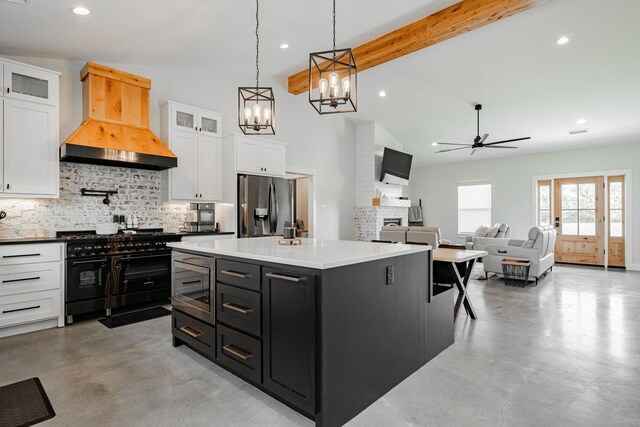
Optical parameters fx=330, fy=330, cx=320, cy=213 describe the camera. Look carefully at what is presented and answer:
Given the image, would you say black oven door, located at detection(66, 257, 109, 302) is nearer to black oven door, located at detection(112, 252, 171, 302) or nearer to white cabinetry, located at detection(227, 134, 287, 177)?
black oven door, located at detection(112, 252, 171, 302)

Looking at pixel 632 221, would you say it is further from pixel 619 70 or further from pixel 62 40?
pixel 62 40

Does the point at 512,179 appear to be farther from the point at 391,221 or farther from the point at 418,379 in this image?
the point at 418,379

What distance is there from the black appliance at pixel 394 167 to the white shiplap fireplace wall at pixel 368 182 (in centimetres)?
19

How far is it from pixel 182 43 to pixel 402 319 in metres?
4.07

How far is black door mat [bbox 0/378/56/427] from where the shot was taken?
6.28ft

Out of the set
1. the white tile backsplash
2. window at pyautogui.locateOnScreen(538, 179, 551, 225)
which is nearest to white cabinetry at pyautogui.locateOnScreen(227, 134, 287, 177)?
the white tile backsplash

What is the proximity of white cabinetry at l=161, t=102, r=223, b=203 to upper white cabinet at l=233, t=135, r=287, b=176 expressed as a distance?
34 centimetres

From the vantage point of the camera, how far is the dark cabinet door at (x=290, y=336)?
177cm

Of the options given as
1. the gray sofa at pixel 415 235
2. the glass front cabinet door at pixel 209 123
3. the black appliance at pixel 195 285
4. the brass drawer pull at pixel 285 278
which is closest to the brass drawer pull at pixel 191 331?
the black appliance at pixel 195 285

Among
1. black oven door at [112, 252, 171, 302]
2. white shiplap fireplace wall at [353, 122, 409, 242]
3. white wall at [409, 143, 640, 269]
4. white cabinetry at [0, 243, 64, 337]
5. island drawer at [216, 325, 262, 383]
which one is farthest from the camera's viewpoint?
white shiplap fireplace wall at [353, 122, 409, 242]

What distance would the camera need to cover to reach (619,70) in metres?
4.62

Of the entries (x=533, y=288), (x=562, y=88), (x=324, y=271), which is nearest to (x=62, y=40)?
(x=324, y=271)

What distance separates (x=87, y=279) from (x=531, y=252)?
6642 mm

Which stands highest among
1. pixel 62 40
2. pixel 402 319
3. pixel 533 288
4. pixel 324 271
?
pixel 62 40
